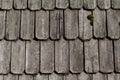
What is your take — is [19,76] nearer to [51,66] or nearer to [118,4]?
[51,66]

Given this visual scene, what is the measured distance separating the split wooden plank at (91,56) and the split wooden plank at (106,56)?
41 mm

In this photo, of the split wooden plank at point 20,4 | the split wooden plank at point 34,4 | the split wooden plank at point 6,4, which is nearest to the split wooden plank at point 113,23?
the split wooden plank at point 34,4

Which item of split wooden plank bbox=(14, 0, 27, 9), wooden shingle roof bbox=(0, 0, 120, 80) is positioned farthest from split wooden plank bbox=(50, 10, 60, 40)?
split wooden plank bbox=(14, 0, 27, 9)

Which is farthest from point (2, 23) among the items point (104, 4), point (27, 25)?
point (104, 4)

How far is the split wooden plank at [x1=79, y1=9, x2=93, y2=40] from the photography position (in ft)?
7.30

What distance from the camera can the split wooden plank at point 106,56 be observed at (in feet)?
7.12

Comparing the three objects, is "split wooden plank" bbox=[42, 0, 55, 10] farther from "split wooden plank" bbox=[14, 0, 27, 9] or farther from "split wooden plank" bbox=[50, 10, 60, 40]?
"split wooden plank" bbox=[14, 0, 27, 9]

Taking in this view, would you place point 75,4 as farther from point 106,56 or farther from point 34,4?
point 106,56

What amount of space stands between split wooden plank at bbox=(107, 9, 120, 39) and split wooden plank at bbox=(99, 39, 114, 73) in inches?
2.7

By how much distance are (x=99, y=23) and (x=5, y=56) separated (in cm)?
83

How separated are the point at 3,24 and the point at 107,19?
0.88 meters

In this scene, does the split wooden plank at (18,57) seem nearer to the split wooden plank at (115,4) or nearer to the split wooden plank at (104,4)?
the split wooden plank at (104,4)

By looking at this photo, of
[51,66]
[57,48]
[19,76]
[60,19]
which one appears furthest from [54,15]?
[19,76]

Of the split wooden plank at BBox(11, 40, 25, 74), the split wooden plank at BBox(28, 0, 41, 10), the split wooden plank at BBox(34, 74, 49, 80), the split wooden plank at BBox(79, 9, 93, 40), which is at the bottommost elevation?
the split wooden plank at BBox(34, 74, 49, 80)
